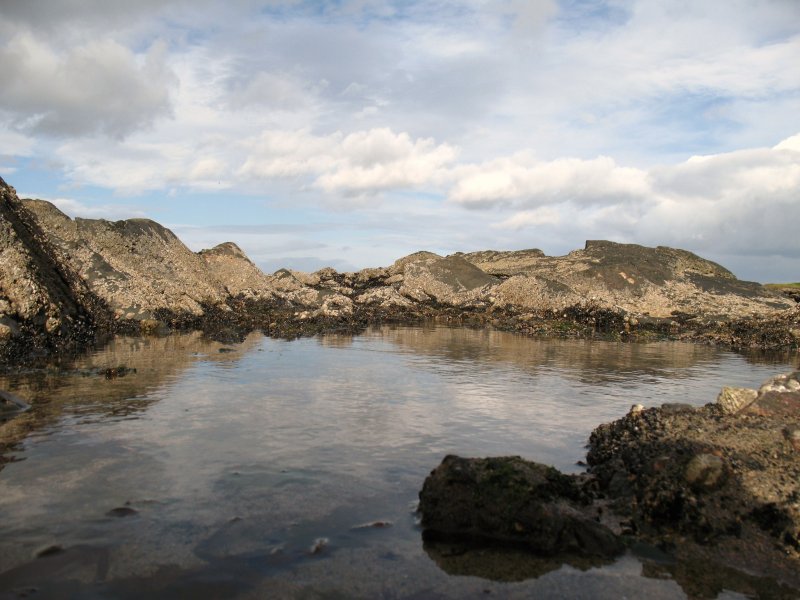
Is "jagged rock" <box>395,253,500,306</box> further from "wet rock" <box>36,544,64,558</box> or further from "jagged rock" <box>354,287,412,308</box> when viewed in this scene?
"wet rock" <box>36,544,64,558</box>

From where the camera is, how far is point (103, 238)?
29.6m

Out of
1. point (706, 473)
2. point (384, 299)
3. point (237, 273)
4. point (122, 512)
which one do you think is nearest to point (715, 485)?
point (706, 473)

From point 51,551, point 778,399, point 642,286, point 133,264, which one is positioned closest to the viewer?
point 51,551

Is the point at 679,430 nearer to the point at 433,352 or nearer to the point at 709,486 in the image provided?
the point at 709,486

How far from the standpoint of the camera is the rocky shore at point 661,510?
5.42 metres

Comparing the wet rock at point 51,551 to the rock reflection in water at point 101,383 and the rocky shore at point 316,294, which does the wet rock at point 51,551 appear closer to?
the rock reflection in water at point 101,383

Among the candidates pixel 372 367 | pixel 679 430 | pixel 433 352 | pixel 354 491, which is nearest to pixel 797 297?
pixel 433 352

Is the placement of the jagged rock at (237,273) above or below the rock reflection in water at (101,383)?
above

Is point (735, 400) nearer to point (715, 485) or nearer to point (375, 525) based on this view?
point (715, 485)

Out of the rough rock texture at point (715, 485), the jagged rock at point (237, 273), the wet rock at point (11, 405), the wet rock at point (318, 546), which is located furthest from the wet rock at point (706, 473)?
the jagged rock at point (237, 273)

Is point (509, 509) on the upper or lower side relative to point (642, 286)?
lower

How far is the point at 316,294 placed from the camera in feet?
127

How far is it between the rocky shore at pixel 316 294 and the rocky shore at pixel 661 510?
1283 cm

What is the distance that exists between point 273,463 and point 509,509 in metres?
3.22
